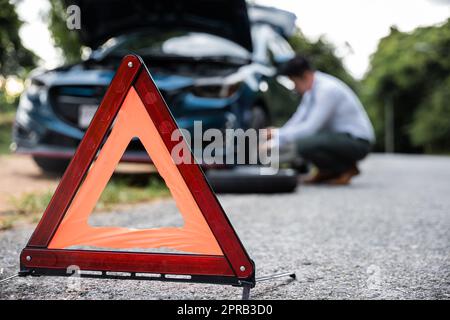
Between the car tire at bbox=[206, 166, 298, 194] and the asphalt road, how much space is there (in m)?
0.12

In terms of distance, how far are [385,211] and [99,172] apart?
2719 millimetres

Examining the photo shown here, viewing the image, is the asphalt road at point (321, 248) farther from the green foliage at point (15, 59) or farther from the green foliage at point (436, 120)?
the green foliage at point (436, 120)

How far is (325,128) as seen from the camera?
651 centimetres

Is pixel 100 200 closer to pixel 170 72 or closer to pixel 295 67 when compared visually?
Answer: pixel 170 72

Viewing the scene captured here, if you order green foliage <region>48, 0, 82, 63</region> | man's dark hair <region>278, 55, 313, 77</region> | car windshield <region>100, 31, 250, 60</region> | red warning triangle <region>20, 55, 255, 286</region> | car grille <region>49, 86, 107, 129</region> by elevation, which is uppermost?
green foliage <region>48, 0, 82, 63</region>

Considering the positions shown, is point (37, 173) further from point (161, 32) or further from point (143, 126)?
point (143, 126)

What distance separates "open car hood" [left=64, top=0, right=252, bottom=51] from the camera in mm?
5402

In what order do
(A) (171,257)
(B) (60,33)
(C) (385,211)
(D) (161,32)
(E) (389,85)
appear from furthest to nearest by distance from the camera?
1. (E) (389,85)
2. (B) (60,33)
3. (D) (161,32)
4. (C) (385,211)
5. (A) (171,257)

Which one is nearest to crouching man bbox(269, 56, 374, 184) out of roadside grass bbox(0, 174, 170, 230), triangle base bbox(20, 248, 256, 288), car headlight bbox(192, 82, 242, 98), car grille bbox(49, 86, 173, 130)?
car headlight bbox(192, 82, 242, 98)

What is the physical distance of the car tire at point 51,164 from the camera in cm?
616

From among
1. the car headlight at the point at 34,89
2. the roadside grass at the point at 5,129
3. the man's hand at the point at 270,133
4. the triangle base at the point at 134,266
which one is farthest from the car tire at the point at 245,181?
the roadside grass at the point at 5,129

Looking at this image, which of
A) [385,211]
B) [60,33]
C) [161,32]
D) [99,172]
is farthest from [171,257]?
[60,33]

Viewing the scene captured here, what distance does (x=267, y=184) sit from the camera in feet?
17.0

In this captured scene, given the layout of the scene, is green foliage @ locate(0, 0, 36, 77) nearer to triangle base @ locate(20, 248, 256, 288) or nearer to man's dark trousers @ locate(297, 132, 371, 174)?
man's dark trousers @ locate(297, 132, 371, 174)
